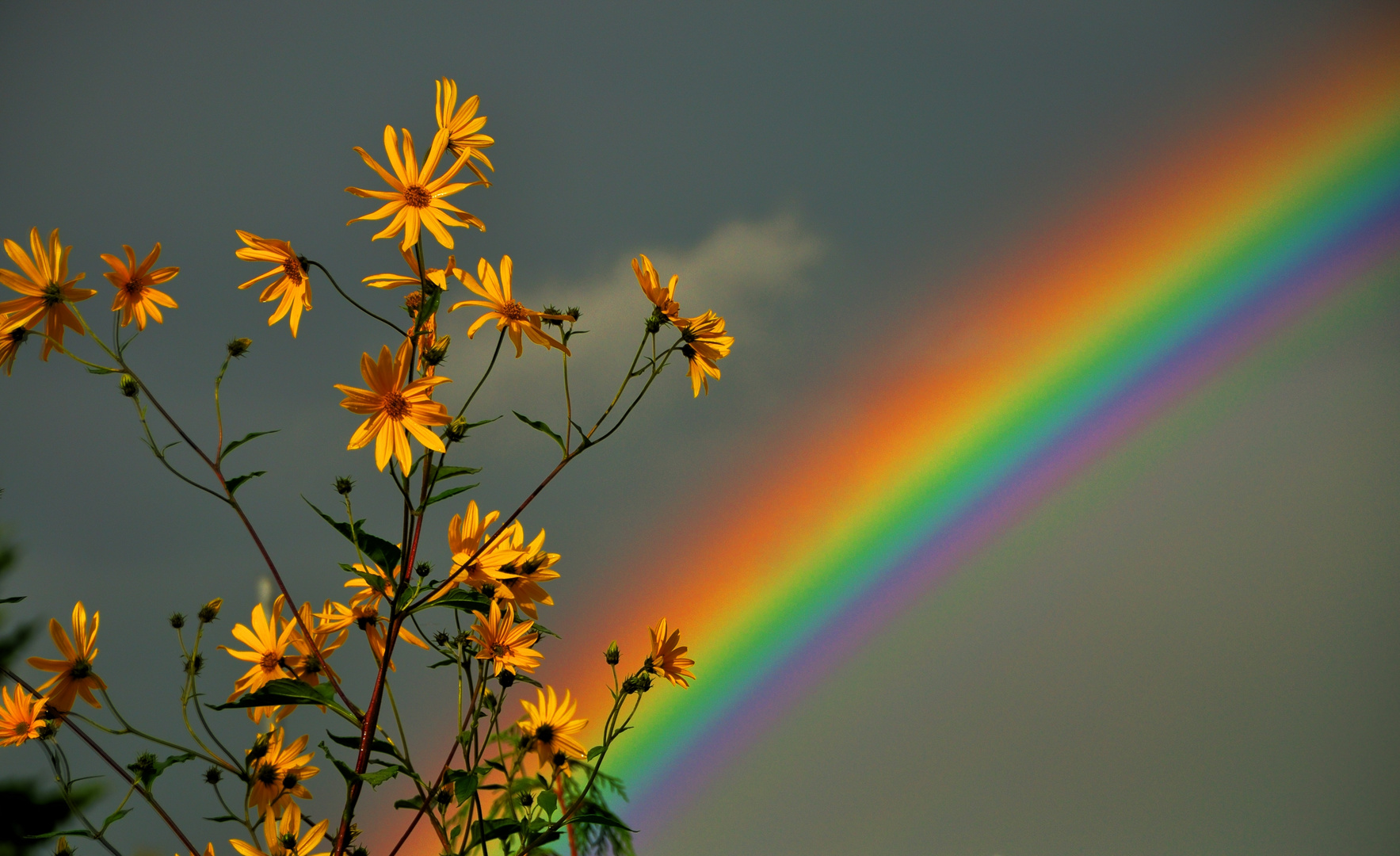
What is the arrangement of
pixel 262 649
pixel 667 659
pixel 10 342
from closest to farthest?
pixel 10 342, pixel 262 649, pixel 667 659

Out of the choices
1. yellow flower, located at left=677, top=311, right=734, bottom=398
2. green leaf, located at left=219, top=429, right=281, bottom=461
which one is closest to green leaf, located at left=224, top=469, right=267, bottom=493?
green leaf, located at left=219, top=429, right=281, bottom=461

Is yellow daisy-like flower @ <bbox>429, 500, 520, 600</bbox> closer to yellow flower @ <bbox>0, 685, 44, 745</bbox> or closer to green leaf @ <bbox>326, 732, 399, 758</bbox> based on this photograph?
green leaf @ <bbox>326, 732, 399, 758</bbox>

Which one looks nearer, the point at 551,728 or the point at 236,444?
the point at 236,444

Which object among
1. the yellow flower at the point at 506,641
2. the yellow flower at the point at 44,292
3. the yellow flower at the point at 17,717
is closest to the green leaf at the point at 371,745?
the yellow flower at the point at 506,641

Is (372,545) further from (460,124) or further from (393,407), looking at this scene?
(460,124)

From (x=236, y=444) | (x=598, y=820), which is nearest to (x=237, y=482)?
(x=236, y=444)
